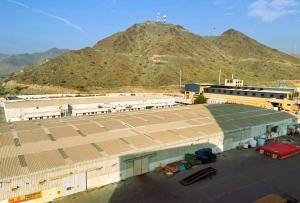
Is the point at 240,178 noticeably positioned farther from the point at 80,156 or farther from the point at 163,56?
the point at 163,56

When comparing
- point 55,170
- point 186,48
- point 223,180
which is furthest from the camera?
point 186,48

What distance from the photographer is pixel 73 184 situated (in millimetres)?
24516

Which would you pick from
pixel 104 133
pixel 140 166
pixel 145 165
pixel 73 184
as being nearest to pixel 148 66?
pixel 104 133

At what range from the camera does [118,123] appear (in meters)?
39.2

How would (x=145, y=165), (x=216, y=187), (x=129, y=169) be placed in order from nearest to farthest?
A: (x=216, y=187) < (x=129, y=169) < (x=145, y=165)

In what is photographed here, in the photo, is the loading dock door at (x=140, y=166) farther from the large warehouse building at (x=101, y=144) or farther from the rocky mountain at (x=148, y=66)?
the rocky mountain at (x=148, y=66)

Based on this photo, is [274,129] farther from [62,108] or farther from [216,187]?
[62,108]

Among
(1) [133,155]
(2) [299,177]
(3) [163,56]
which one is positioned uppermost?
(3) [163,56]

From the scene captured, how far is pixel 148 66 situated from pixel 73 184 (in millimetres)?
125378

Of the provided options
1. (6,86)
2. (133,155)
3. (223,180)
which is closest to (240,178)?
(223,180)

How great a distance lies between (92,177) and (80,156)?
8.24 feet

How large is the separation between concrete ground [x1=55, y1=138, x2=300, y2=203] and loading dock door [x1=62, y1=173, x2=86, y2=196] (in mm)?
554

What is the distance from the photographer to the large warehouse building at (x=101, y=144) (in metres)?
23.0

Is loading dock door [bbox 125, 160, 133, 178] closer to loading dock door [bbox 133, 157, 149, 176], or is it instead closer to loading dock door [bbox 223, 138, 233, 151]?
loading dock door [bbox 133, 157, 149, 176]
